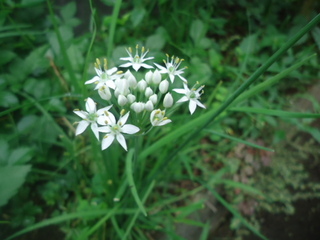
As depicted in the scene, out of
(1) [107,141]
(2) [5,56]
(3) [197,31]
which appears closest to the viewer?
(1) [107,141]

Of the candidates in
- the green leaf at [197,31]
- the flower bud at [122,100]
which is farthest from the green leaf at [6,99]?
the green leaf at [197,31]

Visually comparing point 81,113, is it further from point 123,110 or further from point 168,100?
point 168,100

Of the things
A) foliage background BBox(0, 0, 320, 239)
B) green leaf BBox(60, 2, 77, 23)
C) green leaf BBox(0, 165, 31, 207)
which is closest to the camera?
green leaf BBox(0, 165, 31, 207)

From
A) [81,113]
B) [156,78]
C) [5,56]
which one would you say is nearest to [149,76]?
[156,78]

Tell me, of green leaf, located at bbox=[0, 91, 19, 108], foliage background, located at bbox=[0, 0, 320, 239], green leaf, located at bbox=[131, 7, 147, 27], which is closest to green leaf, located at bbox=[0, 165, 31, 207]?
foliage background, located at bbox=[0, 0, 320, 239]

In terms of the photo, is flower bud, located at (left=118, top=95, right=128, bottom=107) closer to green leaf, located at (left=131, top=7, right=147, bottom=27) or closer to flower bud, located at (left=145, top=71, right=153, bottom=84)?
flower bud, located at (left=145, top=71, right=153, bottom=84)

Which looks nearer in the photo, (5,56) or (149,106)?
(149,106)

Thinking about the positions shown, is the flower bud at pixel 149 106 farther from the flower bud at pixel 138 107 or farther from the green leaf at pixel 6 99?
the green leaf at pixel 6 99

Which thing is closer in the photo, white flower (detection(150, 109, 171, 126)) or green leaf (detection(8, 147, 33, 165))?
white flower (detection(150, 109, 171, 126))

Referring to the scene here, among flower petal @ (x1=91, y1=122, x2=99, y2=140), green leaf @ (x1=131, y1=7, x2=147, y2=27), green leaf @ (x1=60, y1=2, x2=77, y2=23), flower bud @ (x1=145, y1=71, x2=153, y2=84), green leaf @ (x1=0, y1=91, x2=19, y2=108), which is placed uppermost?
green leaf @ (x1=60, y1=2, x2=77, y2=23)
